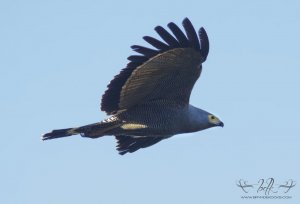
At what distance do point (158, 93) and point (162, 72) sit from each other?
84 cm

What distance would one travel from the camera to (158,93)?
2245 centimetres

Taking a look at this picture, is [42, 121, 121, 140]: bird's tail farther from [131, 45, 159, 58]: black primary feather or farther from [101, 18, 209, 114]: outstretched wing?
[131, 45, 159, 58]: black primary feather

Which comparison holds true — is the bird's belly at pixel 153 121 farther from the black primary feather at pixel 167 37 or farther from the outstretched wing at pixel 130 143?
the black primary feather at pixel 167 37

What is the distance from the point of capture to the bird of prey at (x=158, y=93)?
69.7 ft

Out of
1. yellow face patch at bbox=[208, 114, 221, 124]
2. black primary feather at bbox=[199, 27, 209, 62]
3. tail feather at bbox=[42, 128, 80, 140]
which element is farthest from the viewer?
yellow face patch at bbox=[208, 114, 221, 124]

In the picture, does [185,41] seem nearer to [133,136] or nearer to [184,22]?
[184,22]

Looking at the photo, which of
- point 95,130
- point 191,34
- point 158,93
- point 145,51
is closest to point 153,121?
point 158,93

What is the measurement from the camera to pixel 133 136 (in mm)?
23734

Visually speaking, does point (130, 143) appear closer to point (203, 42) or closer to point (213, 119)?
point (213, 119)

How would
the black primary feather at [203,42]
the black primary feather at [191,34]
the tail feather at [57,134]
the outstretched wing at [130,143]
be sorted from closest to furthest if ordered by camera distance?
the black primary feather at [191,34], the black primary feather at [203,42], the tail feather at [57,134], the outstretched wing at [130,143]

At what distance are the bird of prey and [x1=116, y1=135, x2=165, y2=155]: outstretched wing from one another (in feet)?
1.51

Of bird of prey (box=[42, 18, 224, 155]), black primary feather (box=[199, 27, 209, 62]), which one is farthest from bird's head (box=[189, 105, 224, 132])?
black primary feather (box=[199, 27, 209, 62])

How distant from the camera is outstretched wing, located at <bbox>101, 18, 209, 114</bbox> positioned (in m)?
21.2

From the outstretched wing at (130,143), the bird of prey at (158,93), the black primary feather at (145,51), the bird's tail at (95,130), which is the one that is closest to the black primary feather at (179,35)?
the bird of prey at (158,93)
